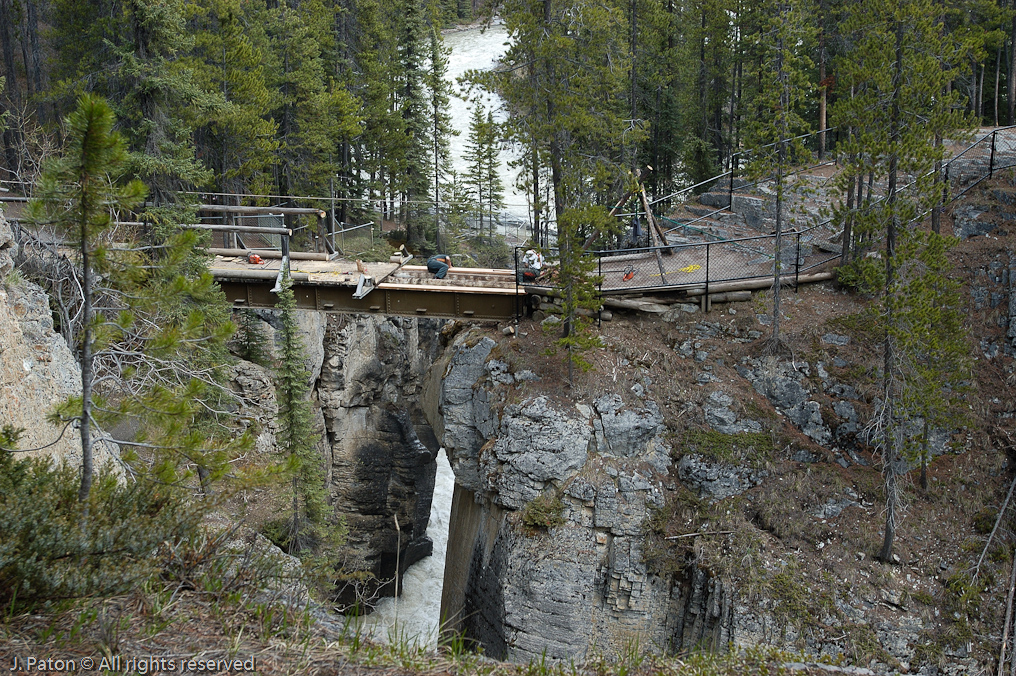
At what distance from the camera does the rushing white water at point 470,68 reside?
170 ft

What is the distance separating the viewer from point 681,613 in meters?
13.3

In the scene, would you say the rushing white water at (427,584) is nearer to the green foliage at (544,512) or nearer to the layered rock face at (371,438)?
the layered rock face at (371,438)

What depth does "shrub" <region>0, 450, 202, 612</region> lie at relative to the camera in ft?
16.5

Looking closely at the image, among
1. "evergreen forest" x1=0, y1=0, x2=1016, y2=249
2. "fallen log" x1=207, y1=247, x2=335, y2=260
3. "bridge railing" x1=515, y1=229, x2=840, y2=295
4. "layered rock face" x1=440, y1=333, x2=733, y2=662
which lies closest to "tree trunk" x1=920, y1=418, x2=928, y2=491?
"layered rock face" x1=440, y1=333, x2=733, y2=662

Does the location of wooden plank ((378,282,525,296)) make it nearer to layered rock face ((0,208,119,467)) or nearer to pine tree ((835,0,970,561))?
pine tree ((835,0,970,561))

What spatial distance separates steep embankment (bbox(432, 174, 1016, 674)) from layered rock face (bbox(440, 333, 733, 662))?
34 millimetres

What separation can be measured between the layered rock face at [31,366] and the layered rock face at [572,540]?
7.37 meters

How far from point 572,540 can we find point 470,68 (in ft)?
163

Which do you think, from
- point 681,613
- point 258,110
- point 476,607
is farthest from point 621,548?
point 258,110

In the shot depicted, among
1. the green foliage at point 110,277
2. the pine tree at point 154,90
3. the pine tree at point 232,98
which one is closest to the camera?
the green foliage at point 110,277

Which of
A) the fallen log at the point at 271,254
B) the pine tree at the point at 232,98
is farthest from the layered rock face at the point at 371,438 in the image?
the pine tree at the point at 232,98

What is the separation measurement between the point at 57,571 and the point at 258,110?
2249cm

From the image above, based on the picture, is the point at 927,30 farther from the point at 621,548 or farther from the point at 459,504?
the point at 459,504

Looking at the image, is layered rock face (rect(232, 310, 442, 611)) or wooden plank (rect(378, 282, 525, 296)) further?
layered rock face (rect(232, 310, 442, 611))
